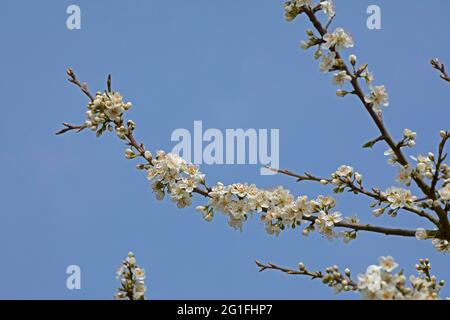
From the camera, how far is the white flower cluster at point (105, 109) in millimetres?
4715

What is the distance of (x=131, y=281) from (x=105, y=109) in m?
1.54

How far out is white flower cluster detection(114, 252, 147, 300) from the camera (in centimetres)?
369

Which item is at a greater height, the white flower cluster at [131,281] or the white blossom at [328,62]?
the white blossom at [328,62]

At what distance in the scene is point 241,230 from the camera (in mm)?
4711

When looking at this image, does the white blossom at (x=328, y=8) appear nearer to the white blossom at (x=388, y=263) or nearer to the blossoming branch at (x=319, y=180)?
the blossoming branch at (x=319, y=180)

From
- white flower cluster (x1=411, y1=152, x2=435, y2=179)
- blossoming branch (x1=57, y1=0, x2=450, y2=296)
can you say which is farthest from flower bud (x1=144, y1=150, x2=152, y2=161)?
white flower cluster (x1=411, y1=152, x2=435, y2=179)

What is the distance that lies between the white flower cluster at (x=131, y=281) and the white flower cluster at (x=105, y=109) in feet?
4.52

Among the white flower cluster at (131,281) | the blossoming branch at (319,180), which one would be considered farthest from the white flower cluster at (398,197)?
the white flower cluster at (131,281)

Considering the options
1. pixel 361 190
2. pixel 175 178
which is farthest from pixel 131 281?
pixel 361 190

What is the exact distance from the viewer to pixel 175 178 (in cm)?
468
